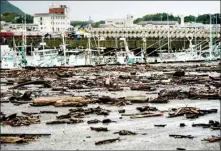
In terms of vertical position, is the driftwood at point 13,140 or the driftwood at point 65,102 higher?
the driftwood at point 65,102

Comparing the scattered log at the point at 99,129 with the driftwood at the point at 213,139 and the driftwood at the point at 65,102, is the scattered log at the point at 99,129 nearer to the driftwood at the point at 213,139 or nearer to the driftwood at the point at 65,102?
the driftwood at the point at 213,139

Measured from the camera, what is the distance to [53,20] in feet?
578

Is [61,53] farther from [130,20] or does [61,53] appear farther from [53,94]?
[130,20]

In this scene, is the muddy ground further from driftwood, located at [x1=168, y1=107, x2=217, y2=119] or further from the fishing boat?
the fishing boat

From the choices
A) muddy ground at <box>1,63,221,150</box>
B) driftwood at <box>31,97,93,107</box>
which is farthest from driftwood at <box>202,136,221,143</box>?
driftwood at <box>31,97,93,107</box>

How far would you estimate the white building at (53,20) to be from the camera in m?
179

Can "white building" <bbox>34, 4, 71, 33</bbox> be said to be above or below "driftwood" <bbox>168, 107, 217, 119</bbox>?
above

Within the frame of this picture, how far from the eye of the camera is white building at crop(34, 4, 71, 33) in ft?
587

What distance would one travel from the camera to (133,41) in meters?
136

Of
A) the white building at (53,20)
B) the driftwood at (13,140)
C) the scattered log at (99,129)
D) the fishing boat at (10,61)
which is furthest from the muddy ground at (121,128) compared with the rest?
the white building at (53,20)

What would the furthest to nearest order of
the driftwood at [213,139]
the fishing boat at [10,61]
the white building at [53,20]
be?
1. the white building at [53,20]
2. the fishing boat at [10,61]
3. the driftwood at [213,139]

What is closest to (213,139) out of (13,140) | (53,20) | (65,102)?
(13,140)

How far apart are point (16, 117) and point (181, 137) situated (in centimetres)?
843

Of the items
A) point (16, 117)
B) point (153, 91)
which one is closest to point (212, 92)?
point (153, 91)
